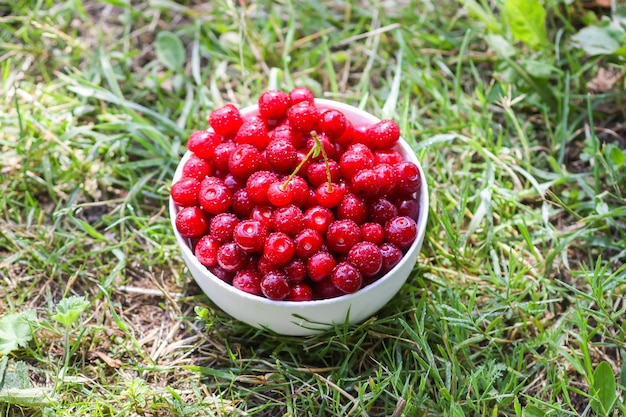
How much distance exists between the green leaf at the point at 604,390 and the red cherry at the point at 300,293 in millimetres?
631

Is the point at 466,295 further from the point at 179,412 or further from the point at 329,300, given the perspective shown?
the point at 179,412

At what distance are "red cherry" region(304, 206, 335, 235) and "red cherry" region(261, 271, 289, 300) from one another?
0.12m

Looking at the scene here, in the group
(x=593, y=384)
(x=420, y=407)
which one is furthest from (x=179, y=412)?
(x=593, y=384)

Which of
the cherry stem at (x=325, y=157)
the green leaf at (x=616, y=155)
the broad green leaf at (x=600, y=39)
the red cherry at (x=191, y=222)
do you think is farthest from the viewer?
the broad green leaf at (x=600, y=39)

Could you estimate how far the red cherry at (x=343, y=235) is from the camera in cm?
155

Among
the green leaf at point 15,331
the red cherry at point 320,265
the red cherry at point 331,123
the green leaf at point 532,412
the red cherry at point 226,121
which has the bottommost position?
the green leaf at point 15,331

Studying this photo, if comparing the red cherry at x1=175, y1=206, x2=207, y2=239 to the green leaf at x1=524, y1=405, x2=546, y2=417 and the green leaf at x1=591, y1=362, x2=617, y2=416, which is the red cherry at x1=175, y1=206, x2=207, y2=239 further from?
the green leaf at x1=591, y1=362, x2=617, y2=416

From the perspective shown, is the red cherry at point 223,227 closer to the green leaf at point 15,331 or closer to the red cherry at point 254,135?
the red cherry at point 254,135

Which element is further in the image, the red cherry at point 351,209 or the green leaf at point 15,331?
the green leaf at point 15,331

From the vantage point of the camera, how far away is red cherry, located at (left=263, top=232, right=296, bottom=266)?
1.51m

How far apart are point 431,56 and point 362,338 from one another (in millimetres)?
1043

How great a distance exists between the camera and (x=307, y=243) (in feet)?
5.07

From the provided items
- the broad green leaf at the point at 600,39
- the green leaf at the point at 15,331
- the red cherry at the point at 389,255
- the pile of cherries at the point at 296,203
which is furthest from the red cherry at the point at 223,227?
the broad green leaf at the point at 600,39

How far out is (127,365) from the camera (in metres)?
1.74
